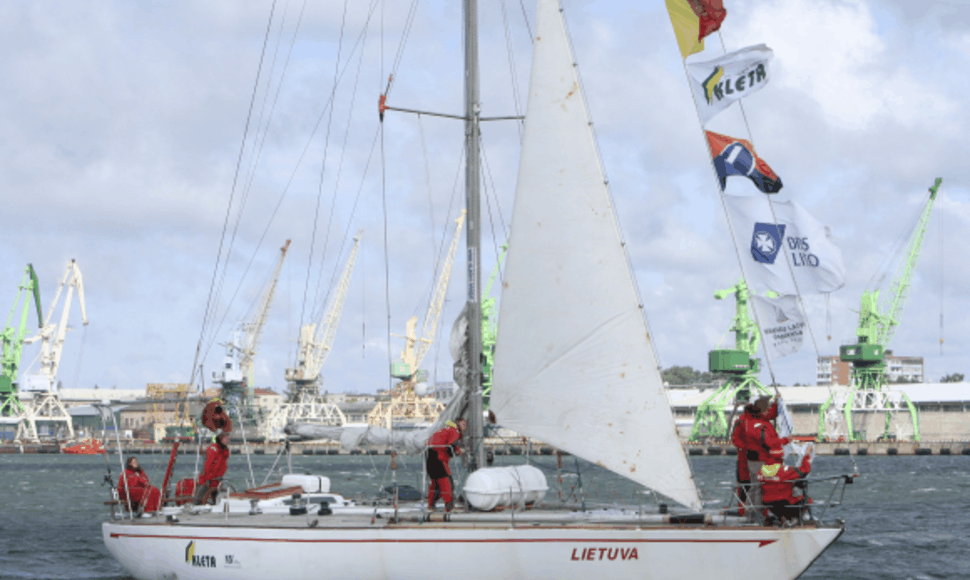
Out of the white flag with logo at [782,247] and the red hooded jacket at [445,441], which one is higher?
the white flag with logo at [782,247]

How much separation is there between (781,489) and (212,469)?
867cm

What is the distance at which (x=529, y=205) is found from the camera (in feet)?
43.2

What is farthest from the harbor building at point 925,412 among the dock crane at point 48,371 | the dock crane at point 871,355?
the dock crane at point 48,371

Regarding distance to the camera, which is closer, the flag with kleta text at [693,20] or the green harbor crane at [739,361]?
the flag with kleta text at [693,20]

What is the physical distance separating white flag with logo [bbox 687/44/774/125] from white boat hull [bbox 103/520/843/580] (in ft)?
17.5

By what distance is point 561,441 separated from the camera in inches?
502

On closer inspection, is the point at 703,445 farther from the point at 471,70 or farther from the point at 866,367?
the point at 471,70

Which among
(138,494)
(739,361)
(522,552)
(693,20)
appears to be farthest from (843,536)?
(739,361)

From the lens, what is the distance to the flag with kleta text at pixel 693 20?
1349cm

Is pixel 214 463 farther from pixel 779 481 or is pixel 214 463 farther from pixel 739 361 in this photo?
pixel 739 361

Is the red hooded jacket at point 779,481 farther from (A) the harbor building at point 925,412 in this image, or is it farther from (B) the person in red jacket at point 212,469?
(A) the harbor building at point 925,412

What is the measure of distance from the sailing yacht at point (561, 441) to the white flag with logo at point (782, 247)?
5.19ft

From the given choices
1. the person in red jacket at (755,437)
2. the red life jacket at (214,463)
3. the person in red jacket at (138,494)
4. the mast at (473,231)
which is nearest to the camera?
the person in red jacket at (755,437)

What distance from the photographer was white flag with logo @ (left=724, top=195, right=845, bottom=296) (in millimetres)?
13016
